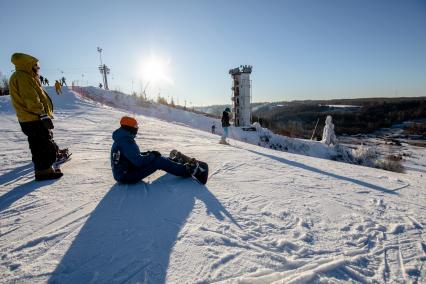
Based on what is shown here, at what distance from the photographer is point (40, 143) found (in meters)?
4.18

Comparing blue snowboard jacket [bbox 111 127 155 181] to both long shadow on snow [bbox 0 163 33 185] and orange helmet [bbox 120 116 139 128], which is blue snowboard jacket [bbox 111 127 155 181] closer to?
orange helmet [bbox 120 116 139 128]

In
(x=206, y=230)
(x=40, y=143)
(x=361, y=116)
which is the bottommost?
(x=361, y=116)

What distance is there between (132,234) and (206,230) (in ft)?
2.64

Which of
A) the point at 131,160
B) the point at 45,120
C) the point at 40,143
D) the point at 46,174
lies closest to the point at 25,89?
the point at 45,120

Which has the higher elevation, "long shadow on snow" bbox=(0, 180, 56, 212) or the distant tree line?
"long shadow on snow" bbox=(0, 180, 56, 212)

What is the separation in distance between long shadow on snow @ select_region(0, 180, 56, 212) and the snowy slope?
15 mm

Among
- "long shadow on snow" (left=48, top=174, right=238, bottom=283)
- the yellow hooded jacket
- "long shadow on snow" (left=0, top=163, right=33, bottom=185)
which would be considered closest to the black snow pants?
the yellow hooded jacket

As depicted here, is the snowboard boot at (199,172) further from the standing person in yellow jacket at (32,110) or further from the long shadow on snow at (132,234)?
the standing person in yellow jacket at (32,110)

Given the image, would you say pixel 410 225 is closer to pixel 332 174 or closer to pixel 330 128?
pixel 332 174

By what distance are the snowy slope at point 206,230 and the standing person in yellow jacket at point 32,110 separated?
1.58 ft

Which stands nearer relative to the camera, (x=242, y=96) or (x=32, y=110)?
(x=32, y=110)

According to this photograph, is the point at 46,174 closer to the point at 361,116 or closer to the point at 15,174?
the point at 15,174

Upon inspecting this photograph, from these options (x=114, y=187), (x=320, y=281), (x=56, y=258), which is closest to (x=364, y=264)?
(x=320, y=281)

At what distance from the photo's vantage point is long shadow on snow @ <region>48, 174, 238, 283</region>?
2.19 m
